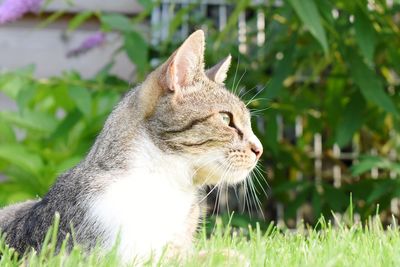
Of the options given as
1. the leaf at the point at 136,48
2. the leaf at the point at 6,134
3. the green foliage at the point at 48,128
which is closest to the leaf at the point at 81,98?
the green foliage at the point at 48,128

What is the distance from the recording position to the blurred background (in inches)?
146

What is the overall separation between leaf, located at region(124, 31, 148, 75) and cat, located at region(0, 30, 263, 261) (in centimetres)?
136

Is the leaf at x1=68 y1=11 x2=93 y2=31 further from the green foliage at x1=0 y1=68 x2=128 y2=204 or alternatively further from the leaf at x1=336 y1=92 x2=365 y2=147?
the leaf at x1=336 y1=92 x2=365 y2=147

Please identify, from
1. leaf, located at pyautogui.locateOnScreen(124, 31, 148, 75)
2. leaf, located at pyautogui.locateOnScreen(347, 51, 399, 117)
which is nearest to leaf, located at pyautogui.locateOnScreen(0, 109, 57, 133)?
leaf, located at pyautogui.locateOnScreen(124, 31, 148, 75)

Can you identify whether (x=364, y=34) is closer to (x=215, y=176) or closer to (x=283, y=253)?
(x=215, y=176)

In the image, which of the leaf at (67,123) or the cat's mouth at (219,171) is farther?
the leaf at (67,123)

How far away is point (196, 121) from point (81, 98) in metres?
1.48

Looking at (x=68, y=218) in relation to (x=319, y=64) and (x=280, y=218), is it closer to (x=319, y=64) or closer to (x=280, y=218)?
(x=319, y=64)

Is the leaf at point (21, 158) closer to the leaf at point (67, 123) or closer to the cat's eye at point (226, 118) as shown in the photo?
the leaf at point (67, 123)

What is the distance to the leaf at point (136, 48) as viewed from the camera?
3.97 metres

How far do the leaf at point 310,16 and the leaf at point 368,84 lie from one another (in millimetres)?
428

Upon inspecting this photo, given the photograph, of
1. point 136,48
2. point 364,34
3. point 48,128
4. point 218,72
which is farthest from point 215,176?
point 48,128

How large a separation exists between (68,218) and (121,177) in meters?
0.18

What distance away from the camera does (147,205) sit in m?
2.33
